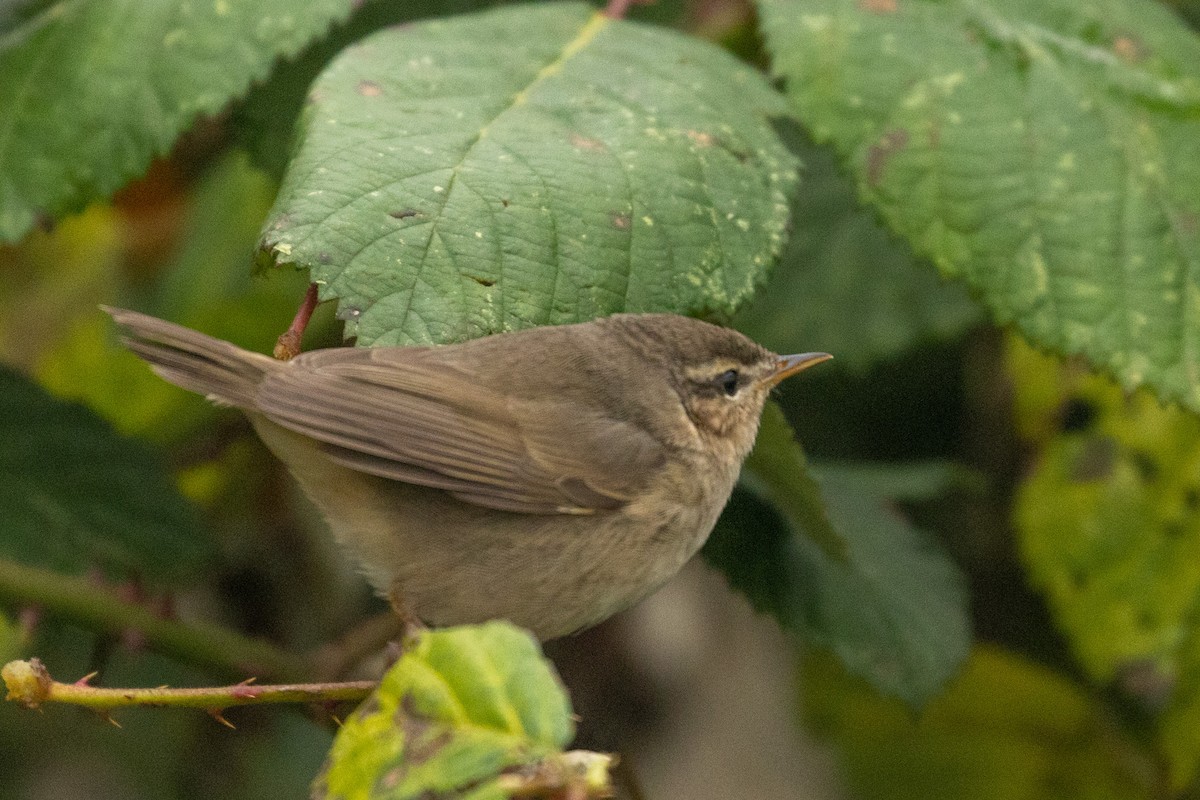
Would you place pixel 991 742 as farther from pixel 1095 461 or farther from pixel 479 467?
pixel 479 467

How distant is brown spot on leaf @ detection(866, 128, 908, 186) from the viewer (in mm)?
2598

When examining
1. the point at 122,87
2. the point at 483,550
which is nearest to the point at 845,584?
the point at 483,550

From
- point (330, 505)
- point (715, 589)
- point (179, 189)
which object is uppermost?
point (330, 505)

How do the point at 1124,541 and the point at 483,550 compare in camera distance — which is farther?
the point at 1124,541

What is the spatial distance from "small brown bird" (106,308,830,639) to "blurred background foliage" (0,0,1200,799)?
13.1 inches

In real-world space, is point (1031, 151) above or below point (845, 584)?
above

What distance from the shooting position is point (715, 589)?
5055 millimetres

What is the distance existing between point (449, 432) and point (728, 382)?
721 mm

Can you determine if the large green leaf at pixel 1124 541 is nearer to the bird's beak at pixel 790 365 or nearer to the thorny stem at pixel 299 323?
the bird's beak at pixel 790 365

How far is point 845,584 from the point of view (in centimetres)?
300

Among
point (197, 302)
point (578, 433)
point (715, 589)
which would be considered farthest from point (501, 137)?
point (715, 589)

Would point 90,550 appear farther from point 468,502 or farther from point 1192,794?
point 1192,794

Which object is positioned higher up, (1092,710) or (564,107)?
(564,107)

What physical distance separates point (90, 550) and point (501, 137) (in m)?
1.34
